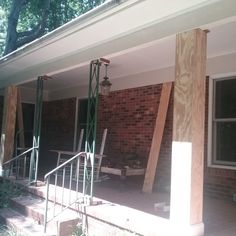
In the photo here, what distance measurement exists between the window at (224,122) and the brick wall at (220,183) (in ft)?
0.61

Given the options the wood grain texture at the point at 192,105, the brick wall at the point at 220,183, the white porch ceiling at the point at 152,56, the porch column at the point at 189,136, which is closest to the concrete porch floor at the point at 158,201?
the brick wall at the point at 220,183

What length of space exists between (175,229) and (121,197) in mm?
2619

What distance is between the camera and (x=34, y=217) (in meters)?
5.86

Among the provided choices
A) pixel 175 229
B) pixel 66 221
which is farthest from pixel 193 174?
pixel 66 221

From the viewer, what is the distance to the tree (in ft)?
49.2

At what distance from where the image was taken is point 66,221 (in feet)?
16.6

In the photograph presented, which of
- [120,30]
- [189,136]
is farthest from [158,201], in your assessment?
[120,30]

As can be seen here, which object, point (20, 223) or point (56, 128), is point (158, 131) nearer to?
point (20, 223)

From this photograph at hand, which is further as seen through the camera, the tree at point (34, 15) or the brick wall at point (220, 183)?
the tree at point (34, 15)

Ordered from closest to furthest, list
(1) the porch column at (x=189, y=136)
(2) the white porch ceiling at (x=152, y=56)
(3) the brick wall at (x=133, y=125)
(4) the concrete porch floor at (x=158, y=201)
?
(1) the porch column at (x=189, y=136) < (4) the concrete porch floor at (x=158, y=201) < (2) the white porch ceiling at (x=152, y=56) < (3) the brick wall at (x=133, y=125)

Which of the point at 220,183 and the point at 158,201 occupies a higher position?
the point at 220,183

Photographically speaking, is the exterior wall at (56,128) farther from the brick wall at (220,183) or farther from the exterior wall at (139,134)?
the brick wall at (220,183)

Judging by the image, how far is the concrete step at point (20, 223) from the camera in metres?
5.34

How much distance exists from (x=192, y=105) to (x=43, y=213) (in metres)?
3.14
